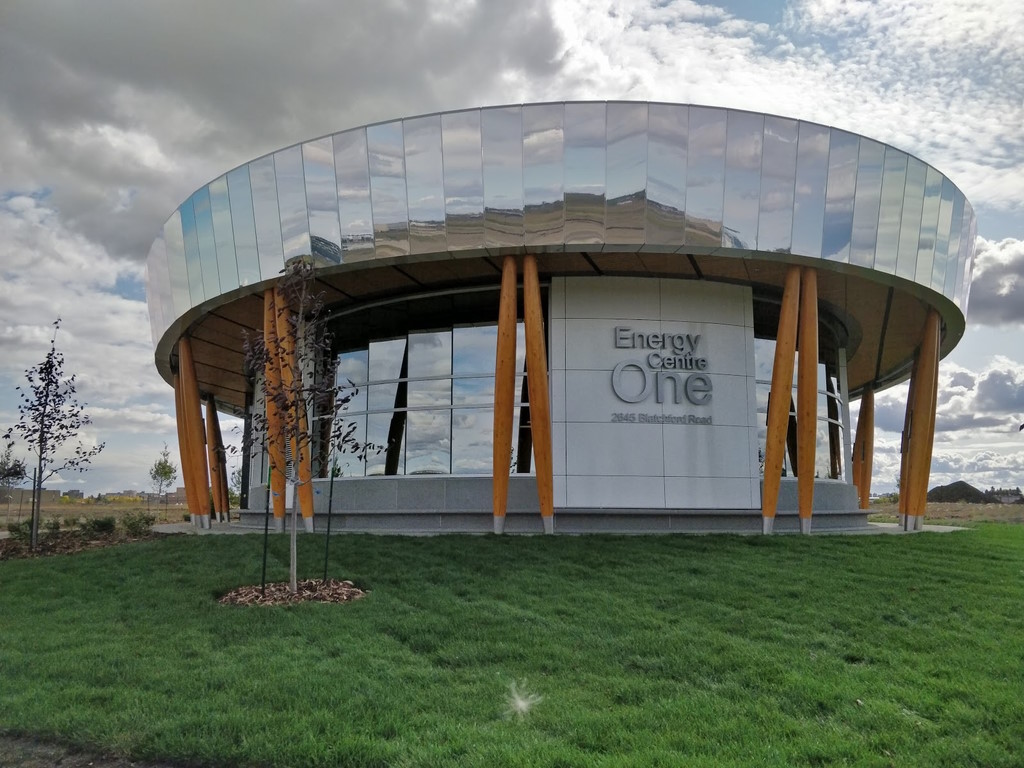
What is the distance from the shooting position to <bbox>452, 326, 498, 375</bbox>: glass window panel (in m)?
22.3

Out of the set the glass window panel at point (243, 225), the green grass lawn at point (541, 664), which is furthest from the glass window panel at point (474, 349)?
the green grass lawn at point (541, 664)

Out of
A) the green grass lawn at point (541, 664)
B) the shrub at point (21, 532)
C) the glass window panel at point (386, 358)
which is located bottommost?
the shrub at point (21, 532)

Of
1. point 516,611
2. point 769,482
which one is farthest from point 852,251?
point 516,611

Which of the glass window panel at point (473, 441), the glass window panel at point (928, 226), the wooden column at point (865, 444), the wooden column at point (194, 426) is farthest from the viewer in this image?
the wooden column at point (865, 444)

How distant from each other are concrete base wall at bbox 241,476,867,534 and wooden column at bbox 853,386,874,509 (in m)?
14.9

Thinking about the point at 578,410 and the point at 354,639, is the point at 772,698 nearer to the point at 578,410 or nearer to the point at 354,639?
the point at 354,639

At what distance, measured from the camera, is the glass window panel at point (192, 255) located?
23906 millimetres

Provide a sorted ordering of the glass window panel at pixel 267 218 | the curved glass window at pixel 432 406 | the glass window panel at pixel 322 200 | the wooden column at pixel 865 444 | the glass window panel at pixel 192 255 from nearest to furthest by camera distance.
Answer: the glass window panel at pixel 322 200
the glass window panel at pixel 267 218
the curved glass window at pixel 432 406
the glass window panel at pixel 192 255
the wooden column at pixel 865 444

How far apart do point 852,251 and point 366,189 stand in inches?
501

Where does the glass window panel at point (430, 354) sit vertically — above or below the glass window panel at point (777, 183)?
below

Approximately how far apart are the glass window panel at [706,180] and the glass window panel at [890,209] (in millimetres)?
4841

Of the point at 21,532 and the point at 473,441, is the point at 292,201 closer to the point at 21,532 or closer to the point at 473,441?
the point at 473,441

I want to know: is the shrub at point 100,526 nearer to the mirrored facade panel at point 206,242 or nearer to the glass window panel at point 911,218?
the mirrored facade panel at point 206,242

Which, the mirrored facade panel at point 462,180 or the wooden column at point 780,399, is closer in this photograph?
the mirrored facade panel at point 462,180
